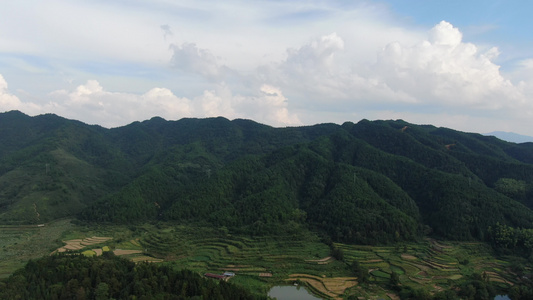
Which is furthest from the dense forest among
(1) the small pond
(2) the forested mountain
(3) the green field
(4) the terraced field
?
(2) the forested mountain

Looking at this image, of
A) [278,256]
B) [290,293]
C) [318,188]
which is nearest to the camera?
[290,293]

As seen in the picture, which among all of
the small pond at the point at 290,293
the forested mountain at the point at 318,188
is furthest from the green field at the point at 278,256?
the forested mountain at the point at 318,188

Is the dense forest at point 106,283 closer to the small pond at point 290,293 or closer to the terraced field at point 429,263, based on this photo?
the small pond at point 290,293

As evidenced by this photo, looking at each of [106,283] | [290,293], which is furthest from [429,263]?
[106,283]

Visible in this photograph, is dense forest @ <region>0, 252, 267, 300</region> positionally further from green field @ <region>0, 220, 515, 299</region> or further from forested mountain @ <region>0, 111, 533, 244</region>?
forested mountain @ <region>0, 111, 533, 244</region>

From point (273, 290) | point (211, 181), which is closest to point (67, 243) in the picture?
point (211, 181)

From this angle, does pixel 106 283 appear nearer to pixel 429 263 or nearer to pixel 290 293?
pixel 290 293
